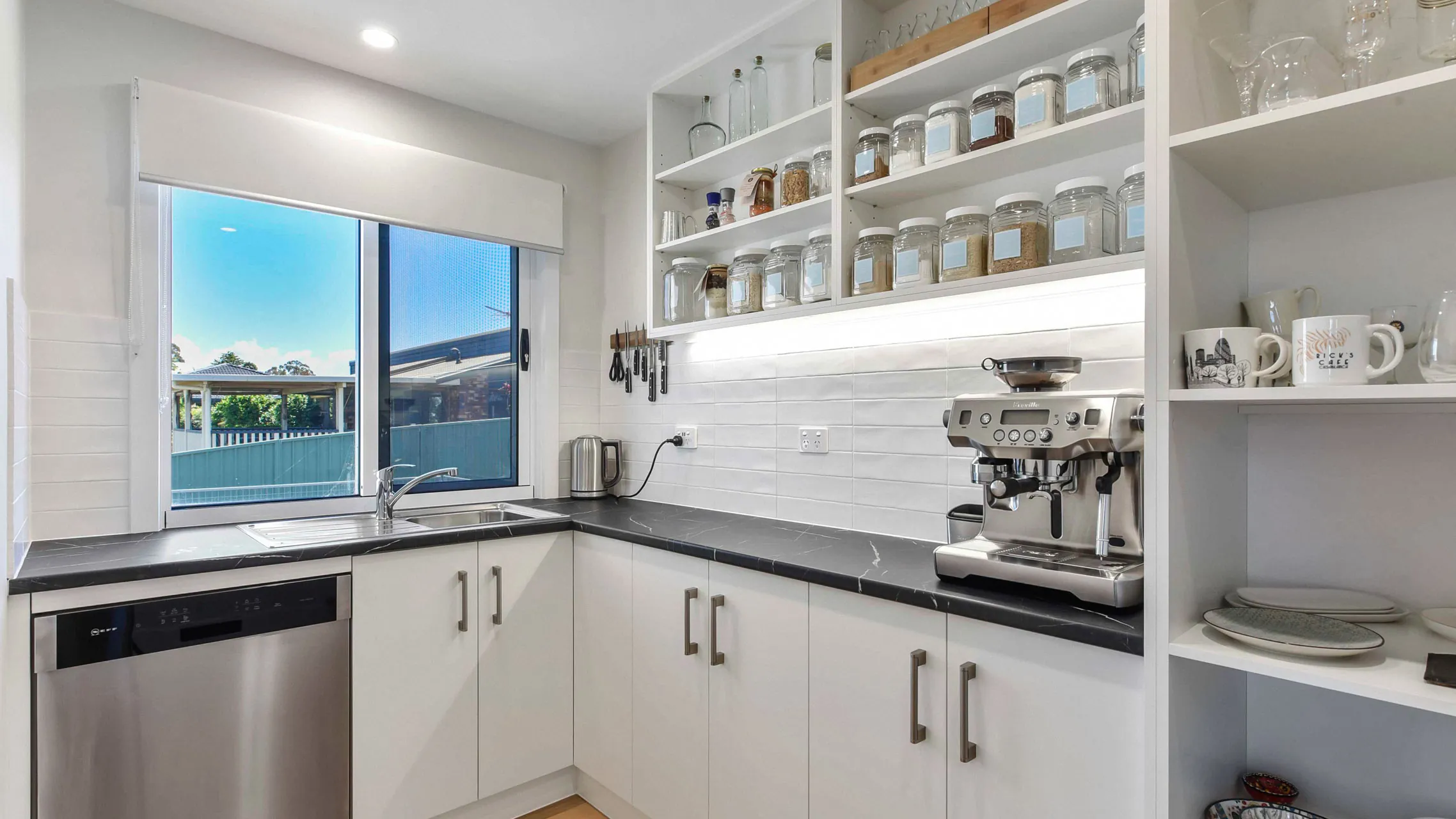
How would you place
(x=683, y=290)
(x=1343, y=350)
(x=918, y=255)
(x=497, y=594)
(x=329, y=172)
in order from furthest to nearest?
(x=683, y=290)
(x=329, y=172)
(x=497, y=594)
(x=918, y=255)
(x=1343, y=350)

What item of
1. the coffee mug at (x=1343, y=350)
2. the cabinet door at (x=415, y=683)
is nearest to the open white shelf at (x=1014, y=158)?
the coffee mug at (x=1343, y=350)

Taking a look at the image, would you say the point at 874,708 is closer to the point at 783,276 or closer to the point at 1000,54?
the point at 783,276

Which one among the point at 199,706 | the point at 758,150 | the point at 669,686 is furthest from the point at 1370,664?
the point at 199,706

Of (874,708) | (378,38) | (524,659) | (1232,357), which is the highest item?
(378,38)

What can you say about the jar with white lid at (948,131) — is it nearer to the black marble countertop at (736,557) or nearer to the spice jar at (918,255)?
the spice jar at (918,255)

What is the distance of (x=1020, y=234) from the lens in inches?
61.9

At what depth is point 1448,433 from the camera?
118cm

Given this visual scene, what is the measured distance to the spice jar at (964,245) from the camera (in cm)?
166

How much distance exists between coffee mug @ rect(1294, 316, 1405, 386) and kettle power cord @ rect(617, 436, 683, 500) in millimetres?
2052

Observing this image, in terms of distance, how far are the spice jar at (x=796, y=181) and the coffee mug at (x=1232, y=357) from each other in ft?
4.05

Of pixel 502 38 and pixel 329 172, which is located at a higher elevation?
pixel 502 38

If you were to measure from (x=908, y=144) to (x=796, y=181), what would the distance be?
0.40 m

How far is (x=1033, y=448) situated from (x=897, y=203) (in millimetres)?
924

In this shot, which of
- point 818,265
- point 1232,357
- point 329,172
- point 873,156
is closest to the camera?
point 1232,357
